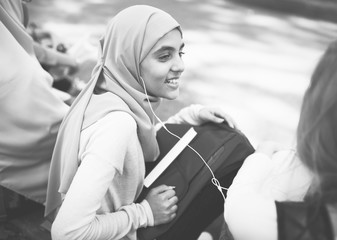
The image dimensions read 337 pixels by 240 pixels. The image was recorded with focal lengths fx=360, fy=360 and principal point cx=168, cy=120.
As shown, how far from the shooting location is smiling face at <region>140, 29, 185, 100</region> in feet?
4.50

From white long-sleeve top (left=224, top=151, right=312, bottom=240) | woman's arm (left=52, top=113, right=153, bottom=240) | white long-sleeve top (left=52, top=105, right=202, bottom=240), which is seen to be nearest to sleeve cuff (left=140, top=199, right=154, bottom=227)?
white long-sleeve top (left=52, top=105, right=202, bottom=240)

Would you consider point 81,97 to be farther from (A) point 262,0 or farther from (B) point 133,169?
(A) point 262,0

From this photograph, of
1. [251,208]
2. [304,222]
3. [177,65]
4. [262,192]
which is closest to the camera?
[304,222]

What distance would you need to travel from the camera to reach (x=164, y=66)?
1.39 m

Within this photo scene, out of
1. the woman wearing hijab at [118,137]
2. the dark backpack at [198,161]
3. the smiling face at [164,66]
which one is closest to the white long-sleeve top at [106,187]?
the woman wearing hijab at [118,137]

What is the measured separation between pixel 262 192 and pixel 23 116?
38.1 inches

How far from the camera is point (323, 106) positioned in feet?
2.69

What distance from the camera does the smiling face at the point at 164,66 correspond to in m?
1.37

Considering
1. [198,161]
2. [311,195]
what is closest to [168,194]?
[198,161]

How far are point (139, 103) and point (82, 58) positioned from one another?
1.67 m

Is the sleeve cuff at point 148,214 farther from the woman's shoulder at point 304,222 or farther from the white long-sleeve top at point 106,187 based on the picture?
the woman's shoulder at point 304,222

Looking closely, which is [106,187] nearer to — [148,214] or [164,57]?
[148,214]

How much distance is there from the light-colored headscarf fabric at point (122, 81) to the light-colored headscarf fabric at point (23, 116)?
175 millimetres

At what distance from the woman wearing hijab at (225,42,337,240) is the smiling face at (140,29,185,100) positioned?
555mm
